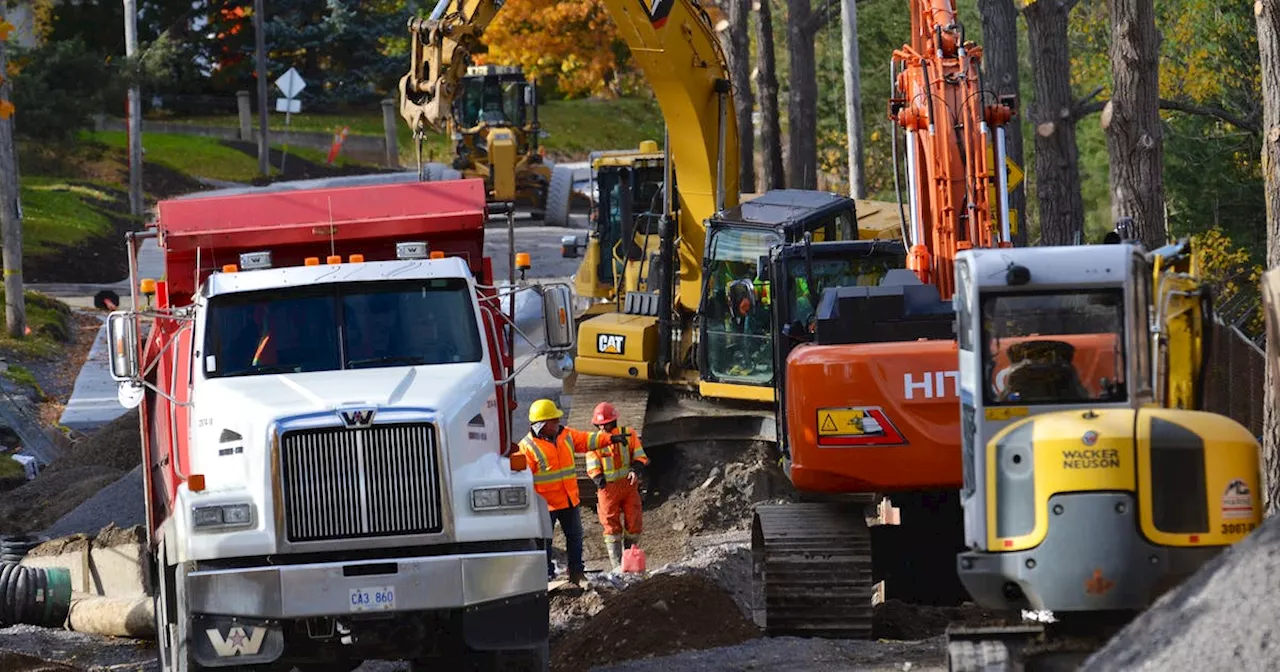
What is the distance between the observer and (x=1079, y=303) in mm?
10305

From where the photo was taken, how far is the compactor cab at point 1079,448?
9445 mm

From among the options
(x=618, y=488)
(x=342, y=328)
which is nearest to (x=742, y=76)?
(x=618, y=488)

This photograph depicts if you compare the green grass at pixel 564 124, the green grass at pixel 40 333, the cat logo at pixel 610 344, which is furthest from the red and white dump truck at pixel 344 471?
the green grass at pixel 564 124

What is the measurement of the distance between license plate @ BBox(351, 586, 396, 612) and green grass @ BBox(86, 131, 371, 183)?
43.6 m

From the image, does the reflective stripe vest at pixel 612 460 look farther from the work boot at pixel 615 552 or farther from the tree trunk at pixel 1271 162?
the tree trunk at pixel 1271 162

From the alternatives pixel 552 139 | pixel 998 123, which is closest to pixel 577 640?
pixel 998 123

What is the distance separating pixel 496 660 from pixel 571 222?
3763cm

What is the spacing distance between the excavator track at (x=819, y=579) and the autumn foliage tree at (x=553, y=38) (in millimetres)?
44480

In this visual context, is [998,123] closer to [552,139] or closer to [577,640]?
[577,640]

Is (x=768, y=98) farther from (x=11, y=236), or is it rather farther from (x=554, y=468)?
(x=554, y=468)

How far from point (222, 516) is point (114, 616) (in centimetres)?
441

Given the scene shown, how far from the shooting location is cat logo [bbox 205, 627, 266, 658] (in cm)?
1136

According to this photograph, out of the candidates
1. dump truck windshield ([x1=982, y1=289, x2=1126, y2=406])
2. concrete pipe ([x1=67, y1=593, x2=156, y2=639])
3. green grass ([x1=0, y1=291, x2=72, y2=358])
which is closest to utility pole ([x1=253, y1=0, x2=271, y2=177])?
green grass ([x1=0, y1=291, x2=72, y2=358])

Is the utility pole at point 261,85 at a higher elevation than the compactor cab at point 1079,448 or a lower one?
higher
